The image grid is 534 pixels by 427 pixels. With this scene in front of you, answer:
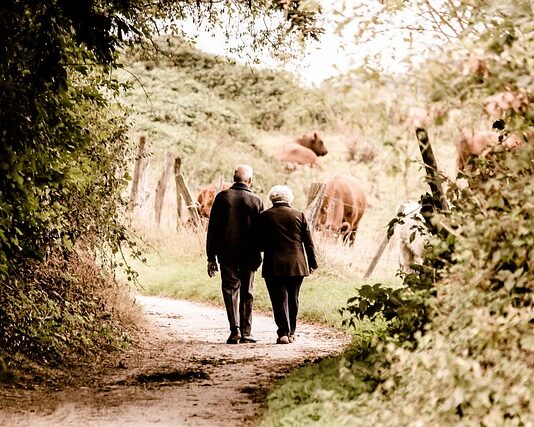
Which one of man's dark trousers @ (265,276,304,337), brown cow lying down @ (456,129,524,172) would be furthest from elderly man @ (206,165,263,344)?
brown cow lying down @ (456,129,524,172)

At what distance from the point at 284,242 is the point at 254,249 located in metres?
0.47

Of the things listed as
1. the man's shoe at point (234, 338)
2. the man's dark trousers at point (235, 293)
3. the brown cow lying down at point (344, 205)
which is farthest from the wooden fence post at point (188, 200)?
the man's shoe at point (234, 338)

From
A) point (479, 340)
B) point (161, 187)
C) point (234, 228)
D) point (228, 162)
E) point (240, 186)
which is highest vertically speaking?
point (228, 162)

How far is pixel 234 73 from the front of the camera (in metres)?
38.6

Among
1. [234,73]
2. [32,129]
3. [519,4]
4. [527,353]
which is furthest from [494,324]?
[234,73]

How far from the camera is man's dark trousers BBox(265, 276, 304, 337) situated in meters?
10.3

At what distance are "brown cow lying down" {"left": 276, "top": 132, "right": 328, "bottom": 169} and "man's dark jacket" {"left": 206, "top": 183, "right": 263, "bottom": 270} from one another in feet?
73.5

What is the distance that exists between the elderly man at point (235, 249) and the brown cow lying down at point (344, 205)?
961 centimetres

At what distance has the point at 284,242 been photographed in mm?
10242

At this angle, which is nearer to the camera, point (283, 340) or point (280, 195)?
point (283, 340)

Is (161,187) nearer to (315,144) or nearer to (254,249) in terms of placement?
(254,249)

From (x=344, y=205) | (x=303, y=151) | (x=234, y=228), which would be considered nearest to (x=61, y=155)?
(x=234, y=228)

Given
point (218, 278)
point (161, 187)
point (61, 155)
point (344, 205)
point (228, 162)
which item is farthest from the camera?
point (228, 162)

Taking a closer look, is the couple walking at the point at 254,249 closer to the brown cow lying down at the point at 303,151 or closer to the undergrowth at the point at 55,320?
the undergrowth at the point at 55,320
